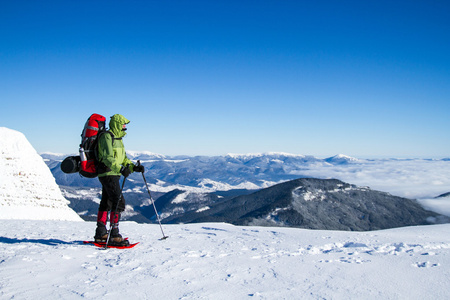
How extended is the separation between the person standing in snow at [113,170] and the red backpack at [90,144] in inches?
10.2

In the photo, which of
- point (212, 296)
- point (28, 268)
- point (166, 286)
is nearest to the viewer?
point (212, 296)

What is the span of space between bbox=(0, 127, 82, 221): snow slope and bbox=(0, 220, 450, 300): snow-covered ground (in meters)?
32.6

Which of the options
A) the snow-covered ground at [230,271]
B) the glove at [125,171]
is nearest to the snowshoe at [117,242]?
the snow-covered ground at [230,271]

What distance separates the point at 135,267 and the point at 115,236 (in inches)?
125

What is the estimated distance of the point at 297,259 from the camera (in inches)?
310

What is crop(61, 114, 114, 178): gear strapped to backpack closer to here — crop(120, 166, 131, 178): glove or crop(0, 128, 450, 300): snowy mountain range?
crop(120, 166, 131, 178): glove

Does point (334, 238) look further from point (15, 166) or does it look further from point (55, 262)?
point (15, 166)

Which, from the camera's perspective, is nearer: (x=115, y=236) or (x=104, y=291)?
(x=104, y=291)

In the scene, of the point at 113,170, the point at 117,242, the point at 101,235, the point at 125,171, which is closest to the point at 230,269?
the point at 117,242

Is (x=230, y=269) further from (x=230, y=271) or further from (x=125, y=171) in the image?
(x=125, y=171)

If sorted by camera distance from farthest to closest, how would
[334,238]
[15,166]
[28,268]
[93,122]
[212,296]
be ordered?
[15,166] → [334,238] → [93,122] → [28,268] → [212,296]

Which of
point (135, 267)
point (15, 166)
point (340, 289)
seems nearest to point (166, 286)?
point (135, 267)

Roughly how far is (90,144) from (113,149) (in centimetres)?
75

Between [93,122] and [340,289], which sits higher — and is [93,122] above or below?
above
